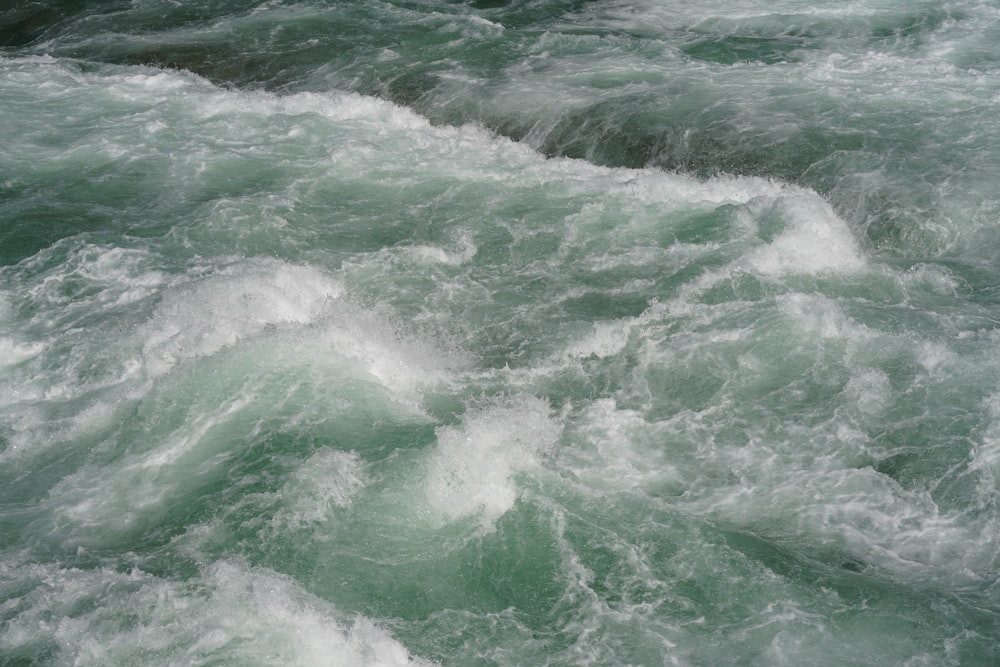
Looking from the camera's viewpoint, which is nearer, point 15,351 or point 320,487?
point 320,487

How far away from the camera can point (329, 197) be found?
1278 centimetres

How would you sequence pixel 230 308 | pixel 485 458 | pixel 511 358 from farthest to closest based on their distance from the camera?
pixel 230 308, pixel 511 358, pixel 485 458

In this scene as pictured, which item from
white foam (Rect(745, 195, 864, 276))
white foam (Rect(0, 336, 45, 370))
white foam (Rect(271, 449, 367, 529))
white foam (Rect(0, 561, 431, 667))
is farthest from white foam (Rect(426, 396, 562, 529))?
white foam (Rect(0, 336, 45, 370))

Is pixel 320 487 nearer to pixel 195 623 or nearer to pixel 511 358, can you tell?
pixel 195 623

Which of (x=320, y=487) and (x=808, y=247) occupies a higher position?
(x=808, y=247)

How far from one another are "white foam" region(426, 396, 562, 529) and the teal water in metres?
0.04

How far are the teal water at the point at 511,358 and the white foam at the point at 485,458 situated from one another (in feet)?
0.12

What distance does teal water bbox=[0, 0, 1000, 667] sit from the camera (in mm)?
6980

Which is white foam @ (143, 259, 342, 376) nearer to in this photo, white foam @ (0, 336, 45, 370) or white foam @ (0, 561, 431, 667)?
white foam @ (0, 336, 45, 370)

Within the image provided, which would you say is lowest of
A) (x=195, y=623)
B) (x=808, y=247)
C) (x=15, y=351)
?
(x=195, y=623)

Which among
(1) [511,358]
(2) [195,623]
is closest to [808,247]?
(1) [511,358]

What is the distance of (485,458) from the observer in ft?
26.7

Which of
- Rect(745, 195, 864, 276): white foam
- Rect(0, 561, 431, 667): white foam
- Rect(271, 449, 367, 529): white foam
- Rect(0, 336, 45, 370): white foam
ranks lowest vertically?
Rect(0, 561, 431, 667): white foam

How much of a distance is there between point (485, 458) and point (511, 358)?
180cm
